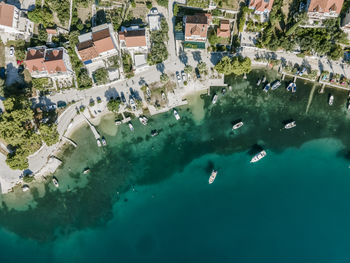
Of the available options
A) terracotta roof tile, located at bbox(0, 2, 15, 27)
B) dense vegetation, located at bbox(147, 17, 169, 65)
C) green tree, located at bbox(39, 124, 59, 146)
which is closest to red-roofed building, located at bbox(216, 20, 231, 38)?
dense vegetation, located at bbox(147, 17, 169, 65)

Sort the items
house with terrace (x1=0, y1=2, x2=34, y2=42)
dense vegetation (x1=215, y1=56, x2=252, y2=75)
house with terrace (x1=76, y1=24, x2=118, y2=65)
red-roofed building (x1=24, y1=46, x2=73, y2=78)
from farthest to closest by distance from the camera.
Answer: house with terrace (x1=76, y1=24, x2=118, y2=65) → dense vegetation (x1=215, y1=56, x2=252, y2=75) → red-roofed building (x1=24, y1=46, x2=73, y2=78) → house with terrace (x1=0, y1=2, x2=34, y2=42)

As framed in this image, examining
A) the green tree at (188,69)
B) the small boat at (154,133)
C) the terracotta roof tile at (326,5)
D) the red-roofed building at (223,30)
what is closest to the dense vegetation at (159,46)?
the green tree at (188,69)

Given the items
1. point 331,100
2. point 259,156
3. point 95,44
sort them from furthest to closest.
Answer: point 331,100, point 259,156, point 95,44

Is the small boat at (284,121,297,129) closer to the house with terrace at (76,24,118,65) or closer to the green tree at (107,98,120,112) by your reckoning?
the green tree at (107,98,120,112)

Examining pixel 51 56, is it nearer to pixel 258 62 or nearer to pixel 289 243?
pixel 258 62

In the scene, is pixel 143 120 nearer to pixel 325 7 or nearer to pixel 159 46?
pixel 159 46

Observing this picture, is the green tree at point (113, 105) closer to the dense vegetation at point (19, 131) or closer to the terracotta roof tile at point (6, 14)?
the dense vegetation at point (19, 131)

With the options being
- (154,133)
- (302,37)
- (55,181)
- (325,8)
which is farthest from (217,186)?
(325,8)
